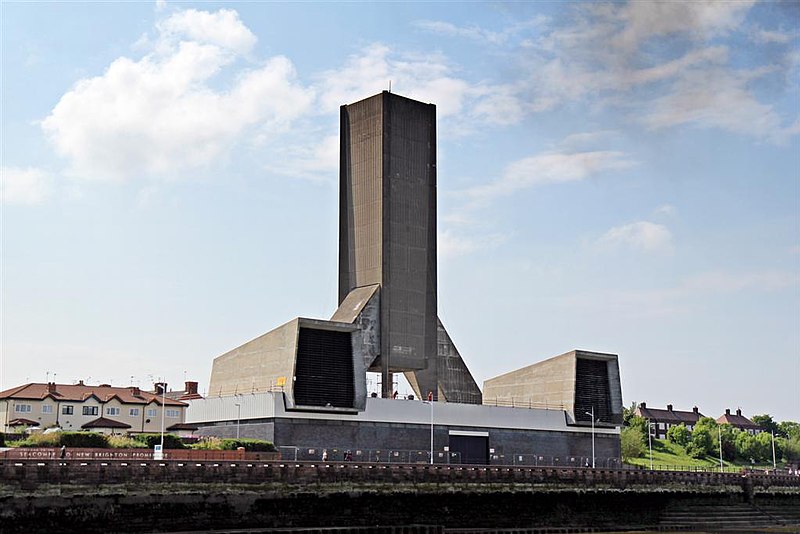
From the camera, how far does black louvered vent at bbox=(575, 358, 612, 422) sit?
9419 cm

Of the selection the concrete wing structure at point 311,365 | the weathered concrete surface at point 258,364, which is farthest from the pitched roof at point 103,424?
the concrete wing structure at point 311,365

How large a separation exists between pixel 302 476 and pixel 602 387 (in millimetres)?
50387

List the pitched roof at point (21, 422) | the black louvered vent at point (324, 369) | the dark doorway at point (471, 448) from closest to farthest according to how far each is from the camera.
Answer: the black louvered vent at point (324, 369) < the pitched roof at point (21, 422) < the dark doorway at point (471, 448)

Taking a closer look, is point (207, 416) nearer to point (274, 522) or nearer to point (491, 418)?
point (491, 418)

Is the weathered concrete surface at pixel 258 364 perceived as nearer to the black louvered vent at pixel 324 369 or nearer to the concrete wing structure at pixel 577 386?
the black louvered vent at pixel 324 369

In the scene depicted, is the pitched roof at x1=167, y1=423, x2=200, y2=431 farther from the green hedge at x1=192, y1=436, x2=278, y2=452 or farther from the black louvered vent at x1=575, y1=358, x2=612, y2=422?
the black louvered vent at x1=575, y1=358, x2=612, y2=422

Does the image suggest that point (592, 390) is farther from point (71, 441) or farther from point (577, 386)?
point (71, 441)

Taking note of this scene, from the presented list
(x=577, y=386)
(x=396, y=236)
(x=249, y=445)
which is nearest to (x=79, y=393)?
(x=249, y=445)

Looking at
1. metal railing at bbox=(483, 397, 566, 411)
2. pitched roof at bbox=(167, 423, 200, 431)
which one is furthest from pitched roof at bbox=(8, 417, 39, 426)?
metal railing at bbox=(483, 397, 566, 411)

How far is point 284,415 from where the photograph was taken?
245 feet

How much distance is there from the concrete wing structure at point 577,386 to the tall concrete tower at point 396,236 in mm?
6798

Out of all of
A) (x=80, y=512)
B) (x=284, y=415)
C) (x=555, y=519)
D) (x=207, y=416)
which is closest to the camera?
(x=80, y=512)

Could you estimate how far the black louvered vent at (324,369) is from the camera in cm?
7681

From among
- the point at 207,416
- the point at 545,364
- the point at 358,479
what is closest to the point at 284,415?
the point at 207,416
